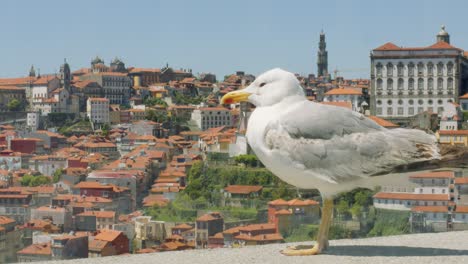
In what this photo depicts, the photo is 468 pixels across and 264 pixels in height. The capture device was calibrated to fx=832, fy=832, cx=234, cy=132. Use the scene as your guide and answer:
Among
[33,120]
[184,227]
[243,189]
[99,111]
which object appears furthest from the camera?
[33,120]

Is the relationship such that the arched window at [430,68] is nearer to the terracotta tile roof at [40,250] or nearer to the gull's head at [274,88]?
the terracotta tile roof at [40,250]

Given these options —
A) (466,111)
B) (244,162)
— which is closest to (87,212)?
(244,162)

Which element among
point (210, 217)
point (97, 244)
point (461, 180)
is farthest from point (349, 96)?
point (97, 244)

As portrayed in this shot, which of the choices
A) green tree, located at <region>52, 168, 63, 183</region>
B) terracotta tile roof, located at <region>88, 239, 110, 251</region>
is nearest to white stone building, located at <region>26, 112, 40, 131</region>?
green tree, located at <region>52, 168, 63, 183</region>

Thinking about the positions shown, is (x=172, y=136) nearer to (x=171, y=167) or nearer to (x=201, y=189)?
(x=171, y=167)

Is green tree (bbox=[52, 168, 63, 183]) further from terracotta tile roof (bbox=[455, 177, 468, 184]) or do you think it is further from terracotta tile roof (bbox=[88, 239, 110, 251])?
terracotta tile roof (bbox=[455, 177, 468, 184])

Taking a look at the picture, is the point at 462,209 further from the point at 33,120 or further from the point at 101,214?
the point at 33,120

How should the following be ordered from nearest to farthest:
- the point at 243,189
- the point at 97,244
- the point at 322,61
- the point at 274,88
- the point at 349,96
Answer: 1. the point at 274,88
2. the point at 97,244
3. the point at 243,189
4. the point at 349,96
5. the point at 322,61
